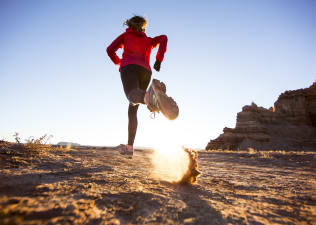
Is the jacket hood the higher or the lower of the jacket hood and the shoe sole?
the higher

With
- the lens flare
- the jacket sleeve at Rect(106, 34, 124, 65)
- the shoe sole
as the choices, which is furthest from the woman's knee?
the jacket sleeve at Rect(106, 34, 124, 65)

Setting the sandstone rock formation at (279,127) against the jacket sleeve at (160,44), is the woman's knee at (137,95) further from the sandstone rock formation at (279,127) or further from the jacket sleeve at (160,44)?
the sandstone rock formation at (279,127)

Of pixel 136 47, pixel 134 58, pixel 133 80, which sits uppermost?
pixel 136 47

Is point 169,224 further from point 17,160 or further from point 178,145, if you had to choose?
point 17,160

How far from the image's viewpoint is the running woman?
282 cm

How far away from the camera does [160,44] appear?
118 inches

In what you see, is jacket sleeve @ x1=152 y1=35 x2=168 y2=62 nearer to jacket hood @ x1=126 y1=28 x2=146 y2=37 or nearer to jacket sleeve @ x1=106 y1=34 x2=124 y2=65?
jacket hood @ x1=126 y1=28 x2=146 y2=37

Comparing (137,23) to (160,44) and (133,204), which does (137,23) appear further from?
(133,204)

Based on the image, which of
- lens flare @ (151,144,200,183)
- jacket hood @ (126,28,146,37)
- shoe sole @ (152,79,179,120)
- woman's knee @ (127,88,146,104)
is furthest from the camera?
jacket hood @ (126,28,146,37)

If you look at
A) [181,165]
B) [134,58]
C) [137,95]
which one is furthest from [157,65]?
[181,165]

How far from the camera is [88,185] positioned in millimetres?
1377

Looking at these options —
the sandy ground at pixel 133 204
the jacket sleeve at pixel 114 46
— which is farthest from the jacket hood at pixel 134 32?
the sandy ground at pixel 133 204

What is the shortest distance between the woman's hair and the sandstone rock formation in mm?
27793

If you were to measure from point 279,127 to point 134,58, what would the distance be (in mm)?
37634
